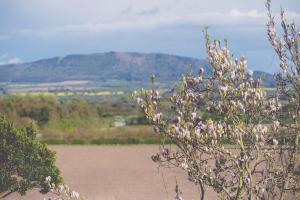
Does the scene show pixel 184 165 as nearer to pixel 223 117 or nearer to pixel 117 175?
pixel 223 117

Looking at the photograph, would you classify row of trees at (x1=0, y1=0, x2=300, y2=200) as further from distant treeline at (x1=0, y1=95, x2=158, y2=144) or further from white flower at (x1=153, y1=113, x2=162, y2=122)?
distant treeline at (x1=0, y1=95, x2=158, y2=144)

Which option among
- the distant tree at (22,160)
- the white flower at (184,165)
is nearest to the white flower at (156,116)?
the white flower at (184,165)

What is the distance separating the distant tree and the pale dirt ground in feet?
16.5

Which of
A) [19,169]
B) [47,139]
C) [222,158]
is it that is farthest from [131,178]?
[222,158]

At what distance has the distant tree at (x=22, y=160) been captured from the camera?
24516 millimetres

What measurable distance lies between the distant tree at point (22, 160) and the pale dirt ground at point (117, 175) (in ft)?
16.5


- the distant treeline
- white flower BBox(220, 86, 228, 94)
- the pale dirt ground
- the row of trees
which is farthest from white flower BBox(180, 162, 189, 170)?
the distant treeline

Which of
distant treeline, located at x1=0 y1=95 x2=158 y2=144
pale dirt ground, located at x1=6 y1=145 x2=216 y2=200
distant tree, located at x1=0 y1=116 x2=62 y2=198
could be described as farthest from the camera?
distant treeline, located at x1=0 y1=95 x2=158 y2=144

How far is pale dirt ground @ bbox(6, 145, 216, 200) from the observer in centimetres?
3447

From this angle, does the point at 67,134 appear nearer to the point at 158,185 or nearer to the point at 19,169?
the point at 158,185

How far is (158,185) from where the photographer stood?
3831 cm

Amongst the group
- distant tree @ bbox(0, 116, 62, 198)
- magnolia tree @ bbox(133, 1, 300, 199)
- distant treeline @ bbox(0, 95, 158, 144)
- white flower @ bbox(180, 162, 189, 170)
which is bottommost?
distant treeline @ bbox(0, 95, 158, 144)

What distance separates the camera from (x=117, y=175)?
1699 inches

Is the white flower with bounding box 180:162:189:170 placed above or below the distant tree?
above
